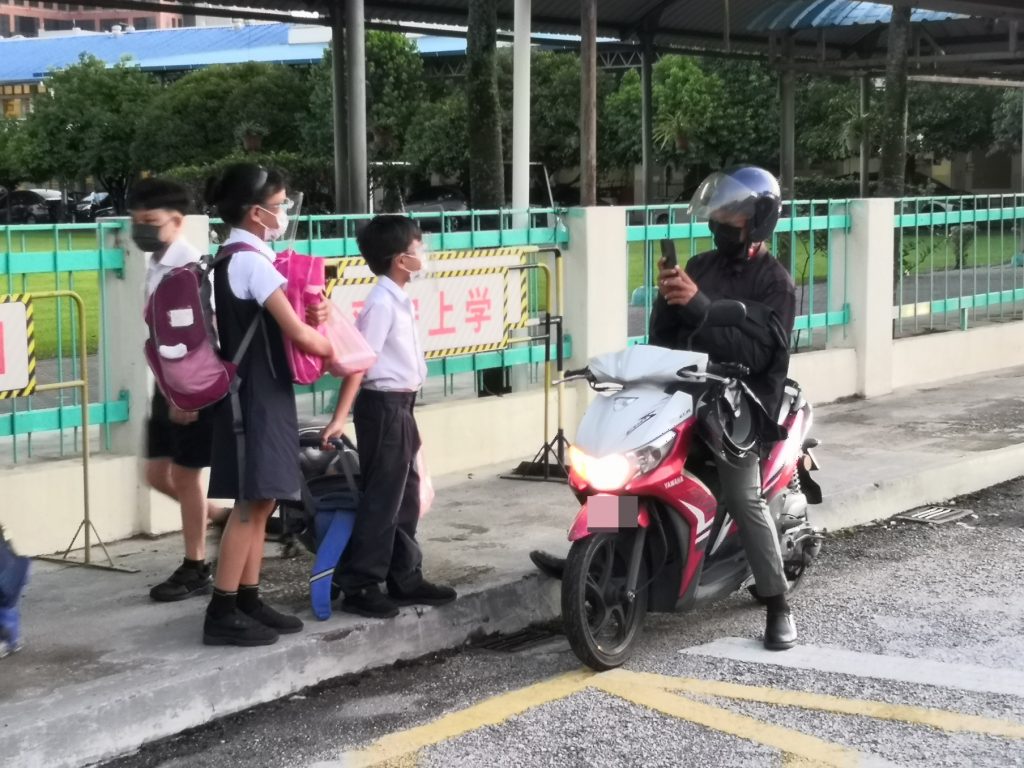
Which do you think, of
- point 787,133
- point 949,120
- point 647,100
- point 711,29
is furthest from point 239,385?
point 949,120

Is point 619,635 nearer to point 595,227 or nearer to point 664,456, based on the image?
point 664,456

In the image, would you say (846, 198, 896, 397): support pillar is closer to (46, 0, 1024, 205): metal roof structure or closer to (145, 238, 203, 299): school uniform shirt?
(46, 0, 1024, 205): metal roof structure

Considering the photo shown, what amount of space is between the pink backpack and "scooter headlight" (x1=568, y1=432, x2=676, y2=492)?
4.15 ft

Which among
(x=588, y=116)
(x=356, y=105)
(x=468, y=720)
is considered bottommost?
(x=468, y=720)

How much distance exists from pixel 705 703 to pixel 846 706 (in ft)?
1.53

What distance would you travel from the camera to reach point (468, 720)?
482 cm

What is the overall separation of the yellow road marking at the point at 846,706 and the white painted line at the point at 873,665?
11.6 inches

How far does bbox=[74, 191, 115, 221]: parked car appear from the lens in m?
48.1

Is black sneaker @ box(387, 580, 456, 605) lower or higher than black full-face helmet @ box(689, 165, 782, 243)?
lower

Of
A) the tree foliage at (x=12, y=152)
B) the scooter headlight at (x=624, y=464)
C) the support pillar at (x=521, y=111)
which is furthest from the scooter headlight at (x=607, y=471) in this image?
the tree foliage at (x=12, y=152)

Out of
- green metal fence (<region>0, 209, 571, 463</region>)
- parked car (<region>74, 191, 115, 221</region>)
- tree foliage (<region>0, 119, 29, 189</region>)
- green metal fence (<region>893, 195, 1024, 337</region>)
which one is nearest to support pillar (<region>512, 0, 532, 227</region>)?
green metal fence (<region>0, 209, 571, 463</region>)

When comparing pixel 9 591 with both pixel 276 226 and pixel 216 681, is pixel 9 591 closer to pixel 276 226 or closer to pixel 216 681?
pixel 216 681

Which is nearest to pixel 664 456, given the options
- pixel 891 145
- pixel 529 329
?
pixel 529 329

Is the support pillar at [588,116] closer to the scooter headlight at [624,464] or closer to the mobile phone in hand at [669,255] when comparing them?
the mobile phone in hand at [669,255]
